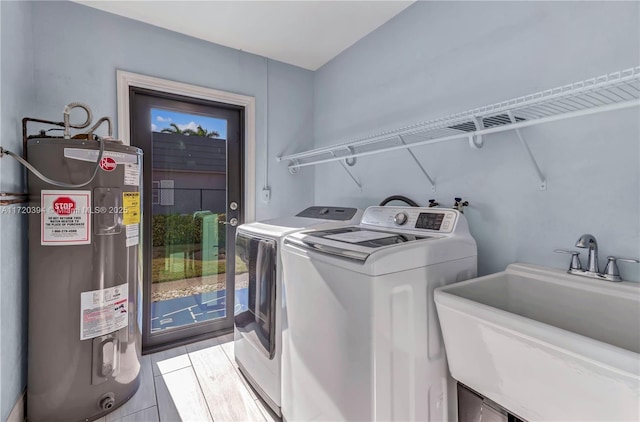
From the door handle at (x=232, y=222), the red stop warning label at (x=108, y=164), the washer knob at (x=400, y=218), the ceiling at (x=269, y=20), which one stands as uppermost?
the ceiling at (x=269, y=20)

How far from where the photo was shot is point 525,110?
1310 millimetres

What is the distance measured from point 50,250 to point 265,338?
1.23 m

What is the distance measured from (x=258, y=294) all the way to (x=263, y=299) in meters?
0.07

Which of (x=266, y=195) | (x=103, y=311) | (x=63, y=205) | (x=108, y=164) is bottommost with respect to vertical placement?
(x=103, y=311)

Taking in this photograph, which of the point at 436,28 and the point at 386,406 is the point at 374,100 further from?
the point at 386,406

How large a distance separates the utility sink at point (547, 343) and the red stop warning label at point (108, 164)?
5.90ft

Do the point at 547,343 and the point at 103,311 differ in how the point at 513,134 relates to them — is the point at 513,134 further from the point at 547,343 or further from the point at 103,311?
the point at 103,311

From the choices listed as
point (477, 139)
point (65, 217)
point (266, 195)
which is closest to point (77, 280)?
point (65, 217)

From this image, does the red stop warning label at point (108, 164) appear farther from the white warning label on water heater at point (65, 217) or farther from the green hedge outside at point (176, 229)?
the green hedge outside at point (176, 229)

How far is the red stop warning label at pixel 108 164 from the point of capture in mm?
1596

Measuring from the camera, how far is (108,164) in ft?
5.30

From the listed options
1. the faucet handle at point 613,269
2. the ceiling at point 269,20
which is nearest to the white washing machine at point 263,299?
the faucet handle at point 613,269

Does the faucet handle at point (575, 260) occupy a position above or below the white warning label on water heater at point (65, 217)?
below

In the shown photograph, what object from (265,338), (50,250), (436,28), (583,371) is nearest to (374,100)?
(436,28)
